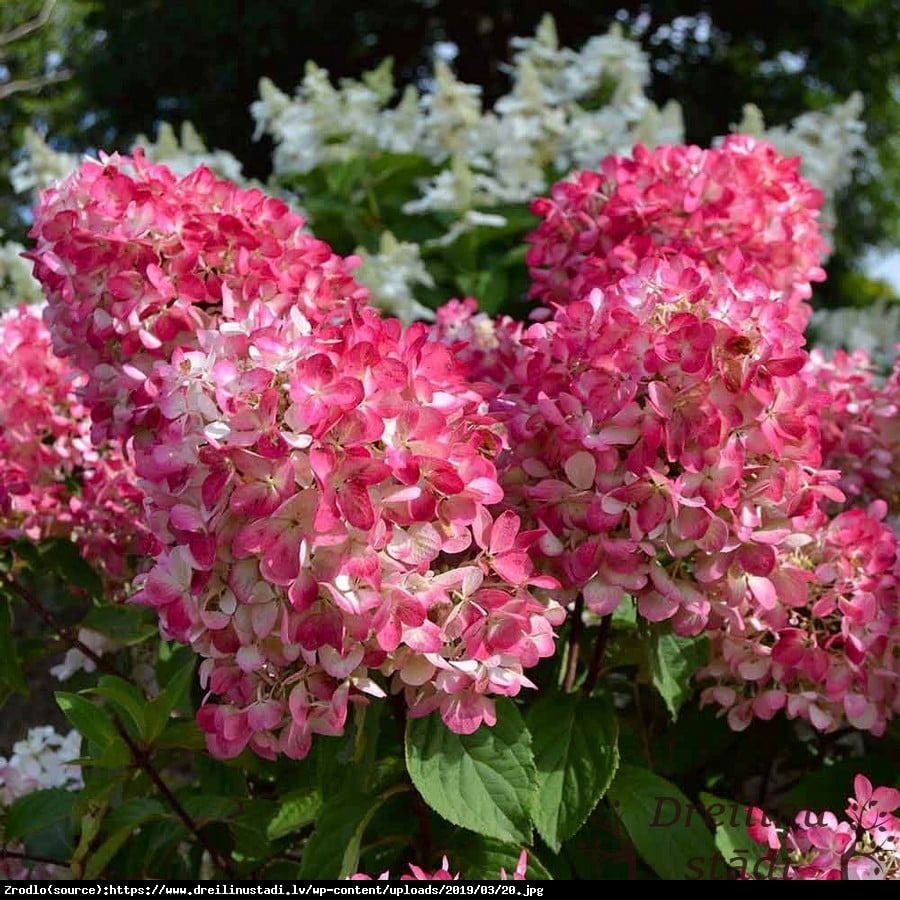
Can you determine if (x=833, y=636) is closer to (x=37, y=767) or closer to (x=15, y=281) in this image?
(x=37, y=767)

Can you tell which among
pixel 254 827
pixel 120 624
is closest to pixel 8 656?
pixel 120 624

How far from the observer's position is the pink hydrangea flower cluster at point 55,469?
4.44ft

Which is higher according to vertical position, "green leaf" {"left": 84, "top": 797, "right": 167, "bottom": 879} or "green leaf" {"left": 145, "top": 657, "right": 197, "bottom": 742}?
"green leaf" {"left": 145, "top": 657, "right": 197, "bottom": 742}

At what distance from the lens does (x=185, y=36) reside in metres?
6.44

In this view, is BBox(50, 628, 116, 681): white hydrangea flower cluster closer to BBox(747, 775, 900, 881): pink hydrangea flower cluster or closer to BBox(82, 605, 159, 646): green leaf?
BBox(82, 605, 159, 646): green leaf

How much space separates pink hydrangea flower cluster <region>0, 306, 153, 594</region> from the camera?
135cm

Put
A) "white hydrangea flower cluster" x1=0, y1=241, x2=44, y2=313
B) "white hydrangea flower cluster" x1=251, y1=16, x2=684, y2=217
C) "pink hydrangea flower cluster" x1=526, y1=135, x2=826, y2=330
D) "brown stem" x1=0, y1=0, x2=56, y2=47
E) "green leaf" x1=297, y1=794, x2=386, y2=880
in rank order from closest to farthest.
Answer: "green leaf" x1=297, y1=794, x2=386, y2=880, "pink hydrangea flower cluster" x1=526, y1=135, x2=826, y2=330, "white hydrangea flower cluster" x1=0, y1=241, x2=44, y2=313, "white hydrangea flower cluster" x1=251, y1=16, x2=684, y2=217, "brown stem" x1=0, y1=0, x2=56, y2=47

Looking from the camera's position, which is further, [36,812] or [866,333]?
[866,333]

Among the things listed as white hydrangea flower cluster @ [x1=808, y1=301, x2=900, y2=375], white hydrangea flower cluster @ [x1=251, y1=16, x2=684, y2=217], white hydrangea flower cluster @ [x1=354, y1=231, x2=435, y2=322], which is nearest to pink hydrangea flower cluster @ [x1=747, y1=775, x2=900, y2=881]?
white hydrangea flower cluster @ [x1=354, y1=231, x2=435, y2=322]

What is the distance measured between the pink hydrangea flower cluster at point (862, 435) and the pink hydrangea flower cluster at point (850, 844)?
50 cm

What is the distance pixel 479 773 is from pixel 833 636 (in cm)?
36

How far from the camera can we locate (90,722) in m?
1.09

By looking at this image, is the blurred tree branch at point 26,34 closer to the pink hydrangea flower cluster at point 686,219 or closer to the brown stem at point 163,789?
the pink hydrangea flower cluster at point 686,219

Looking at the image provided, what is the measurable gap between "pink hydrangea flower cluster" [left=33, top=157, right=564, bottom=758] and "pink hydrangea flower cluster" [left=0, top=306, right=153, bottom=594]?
470 millimetres
